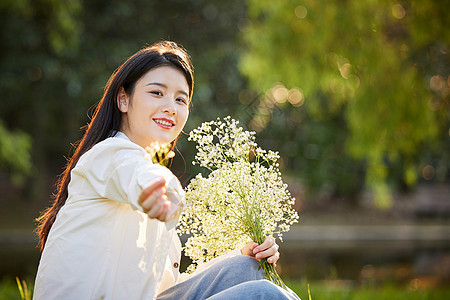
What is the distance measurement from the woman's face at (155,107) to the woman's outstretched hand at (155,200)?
24.4 inches

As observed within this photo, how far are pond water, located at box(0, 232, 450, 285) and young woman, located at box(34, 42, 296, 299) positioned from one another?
203 inches

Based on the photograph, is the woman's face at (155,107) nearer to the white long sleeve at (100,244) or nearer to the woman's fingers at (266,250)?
the white long sleeve at (100,244)

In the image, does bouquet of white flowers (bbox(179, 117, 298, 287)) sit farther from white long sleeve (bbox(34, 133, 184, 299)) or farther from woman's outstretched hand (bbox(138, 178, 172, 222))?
woman's outstretched hand (bbox(138, 178, 172, 222))

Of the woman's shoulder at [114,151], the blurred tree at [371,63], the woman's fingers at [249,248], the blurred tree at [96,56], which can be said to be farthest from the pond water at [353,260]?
the woman's shoulder at [114,151]

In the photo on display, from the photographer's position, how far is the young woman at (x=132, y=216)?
1507mm

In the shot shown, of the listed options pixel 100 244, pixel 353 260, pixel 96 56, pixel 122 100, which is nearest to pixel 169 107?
→ pixel 122 100

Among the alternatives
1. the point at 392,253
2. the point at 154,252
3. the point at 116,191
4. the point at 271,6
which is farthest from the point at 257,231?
the point at 392,253

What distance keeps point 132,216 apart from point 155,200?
1.21ft

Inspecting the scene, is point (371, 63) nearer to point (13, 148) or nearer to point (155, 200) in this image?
point (155, 200)

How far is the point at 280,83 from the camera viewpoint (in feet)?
29.1

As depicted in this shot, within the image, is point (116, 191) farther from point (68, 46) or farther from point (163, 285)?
point (68, 46)

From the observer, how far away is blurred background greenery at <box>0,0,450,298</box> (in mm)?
6535

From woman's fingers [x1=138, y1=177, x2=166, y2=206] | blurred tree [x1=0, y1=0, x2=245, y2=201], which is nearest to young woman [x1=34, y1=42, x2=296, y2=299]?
woman's fingers [x1=138, y1=177, x2=166, y2=206]

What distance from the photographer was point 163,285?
2100 millimetres
